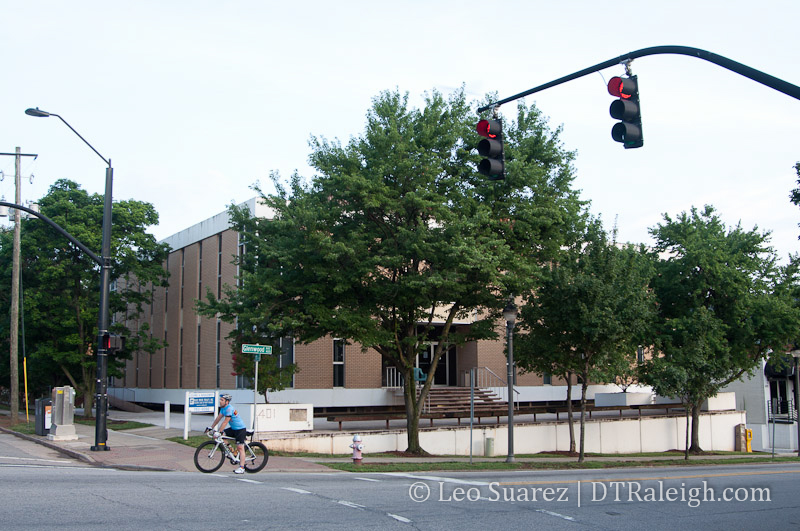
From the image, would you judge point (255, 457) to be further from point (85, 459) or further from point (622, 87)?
point (622, 87)

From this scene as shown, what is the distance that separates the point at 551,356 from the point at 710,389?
9388 mm

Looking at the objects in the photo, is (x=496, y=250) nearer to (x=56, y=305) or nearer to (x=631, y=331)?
(x=631, y=331)

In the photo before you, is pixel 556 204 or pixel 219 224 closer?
pixel 556 204

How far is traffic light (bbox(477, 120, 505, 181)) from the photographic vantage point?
9.82 metres

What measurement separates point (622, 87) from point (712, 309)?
24.4m

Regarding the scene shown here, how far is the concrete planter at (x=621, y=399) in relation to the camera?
3853 centimetres

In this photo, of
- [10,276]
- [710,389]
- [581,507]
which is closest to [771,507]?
[581,507]

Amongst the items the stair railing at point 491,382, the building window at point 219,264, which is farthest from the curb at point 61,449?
the stair railing at point 491,382

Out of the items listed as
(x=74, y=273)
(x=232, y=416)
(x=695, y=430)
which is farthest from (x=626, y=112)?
(x=74, y=273)

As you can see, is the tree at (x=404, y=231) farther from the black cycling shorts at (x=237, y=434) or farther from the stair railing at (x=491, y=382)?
the stair railing at (x=491, y=382)

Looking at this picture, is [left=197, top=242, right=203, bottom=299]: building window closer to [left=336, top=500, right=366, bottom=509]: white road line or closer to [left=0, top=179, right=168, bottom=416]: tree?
[left=0, top=179, right=168, bottom=416]: tree

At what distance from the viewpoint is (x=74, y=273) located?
33969mm

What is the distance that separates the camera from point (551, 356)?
2422 centimetres

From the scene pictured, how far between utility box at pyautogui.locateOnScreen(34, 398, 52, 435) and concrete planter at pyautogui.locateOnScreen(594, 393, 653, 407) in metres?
27.0
